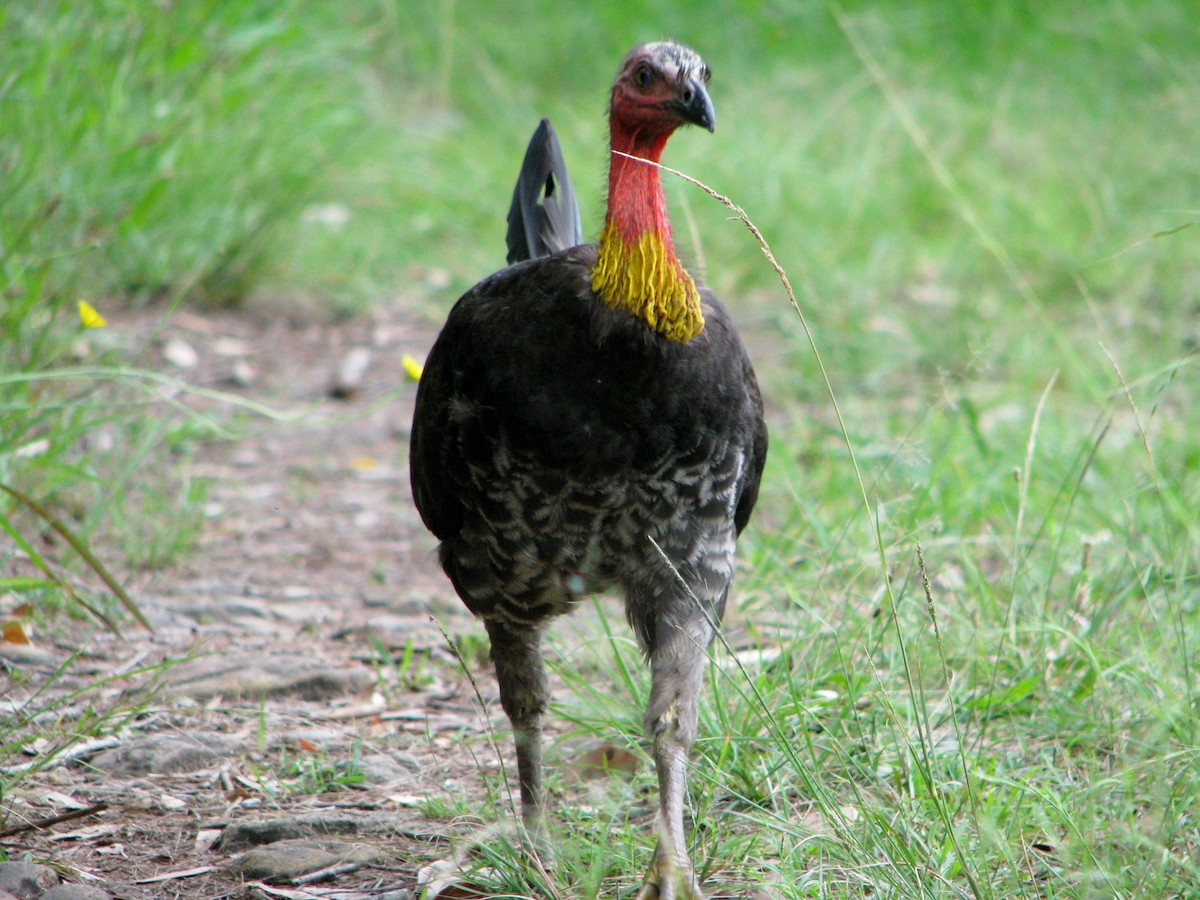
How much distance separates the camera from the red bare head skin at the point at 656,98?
259 cm

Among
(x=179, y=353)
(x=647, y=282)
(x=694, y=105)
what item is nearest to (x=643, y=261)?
(x=647, y=282)

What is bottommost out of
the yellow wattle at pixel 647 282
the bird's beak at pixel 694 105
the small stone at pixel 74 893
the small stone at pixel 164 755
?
the small stone at pixel 164 755

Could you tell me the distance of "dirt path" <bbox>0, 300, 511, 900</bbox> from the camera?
2.65m

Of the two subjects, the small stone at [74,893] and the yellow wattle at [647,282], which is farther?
the yellow wattle at [647,282]

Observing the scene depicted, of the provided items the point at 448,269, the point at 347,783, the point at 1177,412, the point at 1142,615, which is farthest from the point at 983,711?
the point at 448,269

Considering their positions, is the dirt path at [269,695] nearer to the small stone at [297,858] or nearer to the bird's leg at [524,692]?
the small stone at [297,858]


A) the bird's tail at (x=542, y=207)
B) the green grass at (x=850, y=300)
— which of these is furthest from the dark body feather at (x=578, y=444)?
the bird's tail at (x=542, y=207)

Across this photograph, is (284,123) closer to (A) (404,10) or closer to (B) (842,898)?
(A) (404,10)

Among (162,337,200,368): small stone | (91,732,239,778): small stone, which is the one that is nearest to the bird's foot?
(91,732,239,778): small stone

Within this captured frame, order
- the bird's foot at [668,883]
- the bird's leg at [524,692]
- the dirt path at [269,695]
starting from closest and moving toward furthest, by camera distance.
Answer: the bird's foot at [668,883] → the dirt path at [269,695] → the bird's leg at [524,692]

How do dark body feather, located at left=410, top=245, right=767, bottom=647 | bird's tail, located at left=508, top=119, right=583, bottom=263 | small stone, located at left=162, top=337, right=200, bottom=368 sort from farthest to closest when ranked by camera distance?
small stone, located at left=162, top=337, right=200, bottom=368
bird's tail, located at left=508, top=119, right=583, bottom=263
dark body feather, located at left=410, top=245, right=767, bottom=647

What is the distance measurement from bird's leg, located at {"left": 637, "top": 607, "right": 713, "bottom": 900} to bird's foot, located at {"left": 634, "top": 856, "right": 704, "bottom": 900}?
0.10 meters

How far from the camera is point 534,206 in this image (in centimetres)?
354

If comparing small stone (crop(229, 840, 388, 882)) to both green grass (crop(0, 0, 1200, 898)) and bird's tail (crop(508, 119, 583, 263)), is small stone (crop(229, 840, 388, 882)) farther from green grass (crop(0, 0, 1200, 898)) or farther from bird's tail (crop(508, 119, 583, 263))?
bird's tail (crop(508, 119, 583, 263))
